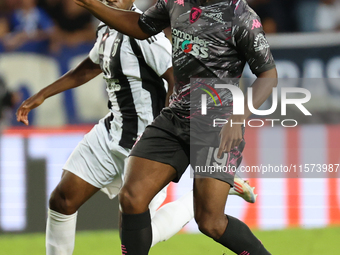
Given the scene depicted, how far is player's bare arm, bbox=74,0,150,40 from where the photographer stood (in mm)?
2936

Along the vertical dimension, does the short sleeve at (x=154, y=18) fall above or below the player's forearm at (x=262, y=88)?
above

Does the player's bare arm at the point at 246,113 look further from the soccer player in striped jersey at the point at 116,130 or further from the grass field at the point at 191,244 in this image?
the grass field at the point at 191,244

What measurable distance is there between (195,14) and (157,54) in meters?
0.58

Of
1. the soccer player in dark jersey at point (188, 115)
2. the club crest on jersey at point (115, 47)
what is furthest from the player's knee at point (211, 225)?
the club crest on jersey at point (115, 47)

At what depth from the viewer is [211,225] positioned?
9.61 feet

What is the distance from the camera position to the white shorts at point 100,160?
3.51m

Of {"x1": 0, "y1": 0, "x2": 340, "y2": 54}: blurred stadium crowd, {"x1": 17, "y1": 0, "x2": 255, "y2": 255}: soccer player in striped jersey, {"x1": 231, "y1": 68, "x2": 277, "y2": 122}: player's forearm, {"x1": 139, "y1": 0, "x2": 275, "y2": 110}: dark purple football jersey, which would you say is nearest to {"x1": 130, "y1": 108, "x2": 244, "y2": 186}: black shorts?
{"x1": 139, "y1": 0, "x2": 275, "y2": 110}: dark purple football jersey

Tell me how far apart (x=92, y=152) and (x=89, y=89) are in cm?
224

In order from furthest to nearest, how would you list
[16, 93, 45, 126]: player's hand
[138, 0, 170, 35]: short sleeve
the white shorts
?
[16, 93, 45, 126]: player's hand, the white shorts, [138, 0, 170, 35]: short sleeve

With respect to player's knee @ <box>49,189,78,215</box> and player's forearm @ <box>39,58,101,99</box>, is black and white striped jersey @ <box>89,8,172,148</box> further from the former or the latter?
player's knee @ <box>49,189,78,215</box>

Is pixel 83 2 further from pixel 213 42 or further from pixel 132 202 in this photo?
pixel 132 202

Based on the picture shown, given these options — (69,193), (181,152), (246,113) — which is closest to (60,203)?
(69,193)

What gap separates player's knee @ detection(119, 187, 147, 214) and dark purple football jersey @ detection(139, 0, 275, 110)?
545 mm

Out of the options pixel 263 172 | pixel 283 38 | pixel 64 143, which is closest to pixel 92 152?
pixel 64 143
